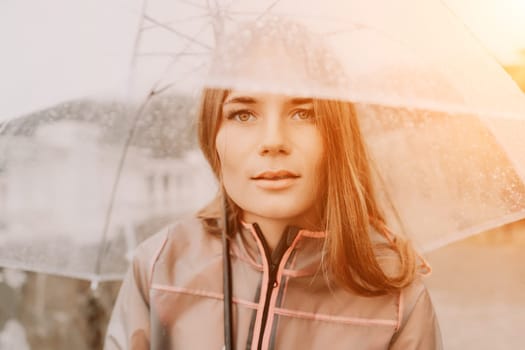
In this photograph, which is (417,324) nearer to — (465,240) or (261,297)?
(465,240)

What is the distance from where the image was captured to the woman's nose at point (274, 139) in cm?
159

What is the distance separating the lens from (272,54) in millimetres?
1621

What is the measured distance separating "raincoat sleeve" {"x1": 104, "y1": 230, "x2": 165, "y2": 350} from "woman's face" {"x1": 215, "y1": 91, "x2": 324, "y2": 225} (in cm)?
28

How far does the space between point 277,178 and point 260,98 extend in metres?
0.20

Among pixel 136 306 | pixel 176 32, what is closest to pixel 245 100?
pixel 176 32

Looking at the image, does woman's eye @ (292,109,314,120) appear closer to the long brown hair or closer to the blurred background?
the long brown hair

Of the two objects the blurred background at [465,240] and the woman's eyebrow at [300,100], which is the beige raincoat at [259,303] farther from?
the woman's eyebrow at [300,100]

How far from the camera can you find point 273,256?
1.66 meters

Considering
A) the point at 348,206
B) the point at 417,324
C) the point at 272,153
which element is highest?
the point at 272,153

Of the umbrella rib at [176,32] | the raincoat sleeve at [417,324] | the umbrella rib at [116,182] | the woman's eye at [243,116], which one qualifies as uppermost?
the umbrella rib at [176,32]

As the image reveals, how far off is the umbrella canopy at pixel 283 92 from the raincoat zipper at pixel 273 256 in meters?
0.19

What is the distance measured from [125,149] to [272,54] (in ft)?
Answer: 1.45

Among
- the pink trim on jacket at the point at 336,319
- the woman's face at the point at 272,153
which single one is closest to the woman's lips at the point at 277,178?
the woman's face at the point at 272,153

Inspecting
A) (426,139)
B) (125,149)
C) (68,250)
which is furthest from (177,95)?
(426,139)
